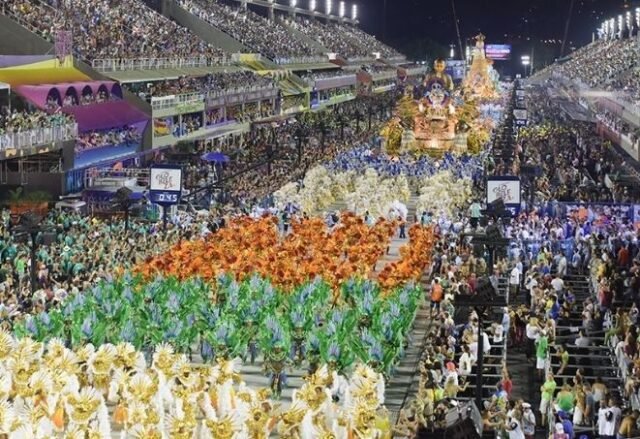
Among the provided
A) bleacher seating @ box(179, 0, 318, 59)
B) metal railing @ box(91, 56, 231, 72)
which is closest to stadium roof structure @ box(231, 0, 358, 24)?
bleacher seating @ box(179, 0, 318, 59)

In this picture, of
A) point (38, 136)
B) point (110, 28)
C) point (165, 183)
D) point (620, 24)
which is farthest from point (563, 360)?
point (620, 24)

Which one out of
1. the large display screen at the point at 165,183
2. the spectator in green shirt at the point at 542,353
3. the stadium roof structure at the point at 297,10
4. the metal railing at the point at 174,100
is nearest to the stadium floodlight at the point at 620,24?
the stadium roof structure at the point at 297,10

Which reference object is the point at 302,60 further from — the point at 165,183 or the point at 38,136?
the point at 165,183

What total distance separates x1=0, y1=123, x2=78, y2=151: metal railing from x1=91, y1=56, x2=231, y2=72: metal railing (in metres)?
11.1

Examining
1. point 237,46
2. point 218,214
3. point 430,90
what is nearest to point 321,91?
point 237,46

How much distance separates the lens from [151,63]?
6325 cm

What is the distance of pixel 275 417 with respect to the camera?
17.4 m

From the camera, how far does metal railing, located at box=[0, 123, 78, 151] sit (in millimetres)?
37688

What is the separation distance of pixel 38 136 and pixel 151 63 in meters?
23.4

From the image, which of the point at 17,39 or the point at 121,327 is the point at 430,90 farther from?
the point at 121,327

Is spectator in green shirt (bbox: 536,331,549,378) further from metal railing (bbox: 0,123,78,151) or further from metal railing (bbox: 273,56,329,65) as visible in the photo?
metal railing (bbox: 273,56,329,65)

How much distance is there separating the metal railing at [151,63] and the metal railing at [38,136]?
1113 centimetres

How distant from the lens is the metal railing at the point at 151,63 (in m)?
55.8

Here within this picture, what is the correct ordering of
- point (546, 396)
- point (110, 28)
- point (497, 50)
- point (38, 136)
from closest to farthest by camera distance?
point (546, 396) → point (38, 136) → point (110, 28) → point (497, 50)
